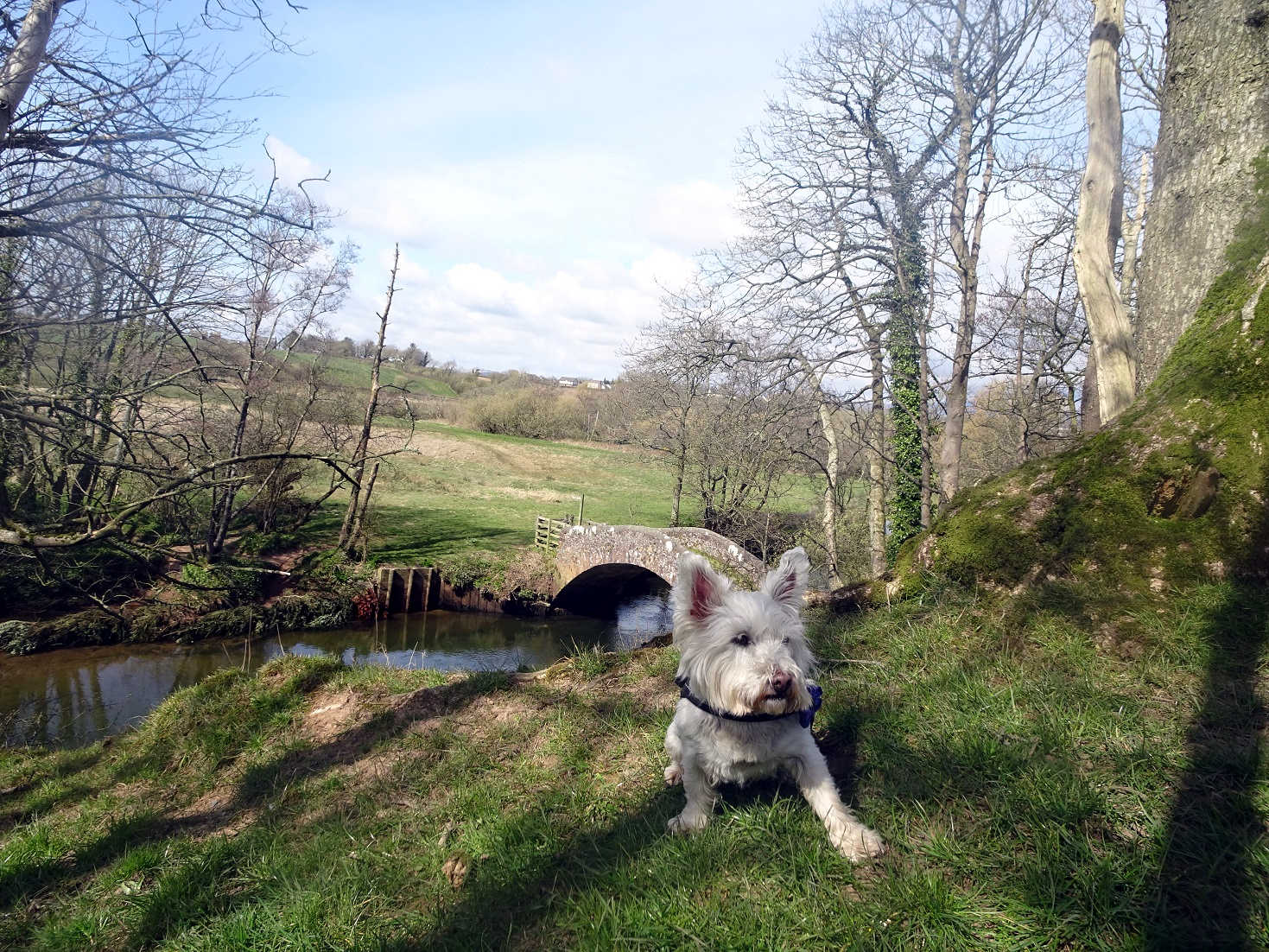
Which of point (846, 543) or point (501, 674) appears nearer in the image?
point (501, 674)

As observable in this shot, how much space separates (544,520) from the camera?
2802cm

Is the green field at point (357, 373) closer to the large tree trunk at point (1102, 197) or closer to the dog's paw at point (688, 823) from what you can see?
the large tree trunk at point (1102, 197)

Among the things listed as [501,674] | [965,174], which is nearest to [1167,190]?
[501,674]

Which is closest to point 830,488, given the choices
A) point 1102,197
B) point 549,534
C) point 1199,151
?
point 1102,197

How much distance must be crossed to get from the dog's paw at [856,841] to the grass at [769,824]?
0.06 metres

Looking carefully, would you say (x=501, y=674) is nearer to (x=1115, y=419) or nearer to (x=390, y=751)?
(x=390, y=751)

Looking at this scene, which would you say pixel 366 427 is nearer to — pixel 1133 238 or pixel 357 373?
pixel 357 373

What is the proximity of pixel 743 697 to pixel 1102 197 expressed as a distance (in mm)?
5708

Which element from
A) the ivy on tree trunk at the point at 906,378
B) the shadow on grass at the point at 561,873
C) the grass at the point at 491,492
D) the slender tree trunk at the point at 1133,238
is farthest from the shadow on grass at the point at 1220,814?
the grass at the point at 491,492

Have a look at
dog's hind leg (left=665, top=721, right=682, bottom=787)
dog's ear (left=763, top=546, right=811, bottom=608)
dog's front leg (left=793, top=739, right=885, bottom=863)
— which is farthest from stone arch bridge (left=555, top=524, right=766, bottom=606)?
dog's front leg (left=793, top=739, right=885, bottom=863)

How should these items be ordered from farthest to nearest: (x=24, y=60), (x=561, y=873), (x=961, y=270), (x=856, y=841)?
(x=961, y=270), (x=24, y=60), (x=561, y=873), (x=856, y=841)

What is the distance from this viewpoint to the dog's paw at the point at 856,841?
2.80 m

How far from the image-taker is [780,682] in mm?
2977

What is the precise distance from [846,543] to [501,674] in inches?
625
